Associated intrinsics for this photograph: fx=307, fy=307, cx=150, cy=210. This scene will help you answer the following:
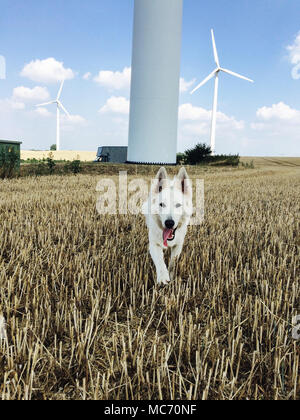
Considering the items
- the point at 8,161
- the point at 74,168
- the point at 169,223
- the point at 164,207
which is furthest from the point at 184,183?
the point at 74,168

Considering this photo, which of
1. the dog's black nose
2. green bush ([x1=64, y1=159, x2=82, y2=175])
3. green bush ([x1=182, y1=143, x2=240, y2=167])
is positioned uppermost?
green bush ([x1=182, y1=143, x2=240, y2=167])

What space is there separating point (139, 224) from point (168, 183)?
2604 mm

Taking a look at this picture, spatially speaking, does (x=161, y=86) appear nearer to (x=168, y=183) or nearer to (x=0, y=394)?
(x=168, y=183)

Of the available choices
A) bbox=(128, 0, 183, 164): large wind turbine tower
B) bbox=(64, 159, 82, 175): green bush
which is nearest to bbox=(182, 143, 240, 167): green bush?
bbox=(128, 0, 183, 164): large wind turbine tower

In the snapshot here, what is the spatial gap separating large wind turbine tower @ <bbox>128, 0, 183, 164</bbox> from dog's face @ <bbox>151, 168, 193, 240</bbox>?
1929cm

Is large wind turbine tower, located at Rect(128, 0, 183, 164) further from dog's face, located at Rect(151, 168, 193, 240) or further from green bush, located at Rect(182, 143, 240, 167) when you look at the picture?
dog's face, located at Rect(151, 168, 193, 240)

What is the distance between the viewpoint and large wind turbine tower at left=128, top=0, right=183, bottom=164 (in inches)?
824

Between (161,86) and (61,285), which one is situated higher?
(161,86)

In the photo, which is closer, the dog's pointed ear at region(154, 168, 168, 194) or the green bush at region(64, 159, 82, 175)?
the dog's pointed ear at region(154, 168, 168, 194)

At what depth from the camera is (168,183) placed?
8.79ft

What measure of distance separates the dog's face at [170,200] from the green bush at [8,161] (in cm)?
1068

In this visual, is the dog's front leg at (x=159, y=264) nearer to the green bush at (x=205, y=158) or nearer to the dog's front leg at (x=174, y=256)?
the dog's front leg at (x=174, y=256)

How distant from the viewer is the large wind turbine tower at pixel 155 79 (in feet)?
68.6
